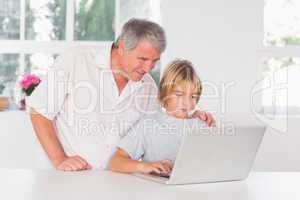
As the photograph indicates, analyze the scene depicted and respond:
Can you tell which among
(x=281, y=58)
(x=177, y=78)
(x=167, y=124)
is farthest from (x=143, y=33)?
(x=281, y=58)

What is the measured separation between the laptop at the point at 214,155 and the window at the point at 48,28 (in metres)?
2.42

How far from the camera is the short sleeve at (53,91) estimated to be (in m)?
1.95

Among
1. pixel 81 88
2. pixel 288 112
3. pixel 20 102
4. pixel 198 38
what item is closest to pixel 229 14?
pixel 198 38

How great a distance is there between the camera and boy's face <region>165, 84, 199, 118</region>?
6.09 feet

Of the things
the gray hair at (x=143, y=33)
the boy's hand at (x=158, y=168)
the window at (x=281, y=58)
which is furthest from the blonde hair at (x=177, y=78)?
the window at (x=281, y=58)

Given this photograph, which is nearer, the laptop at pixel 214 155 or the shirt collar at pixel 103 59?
the laptop at pixel 214 155

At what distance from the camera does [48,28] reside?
3.87 meters

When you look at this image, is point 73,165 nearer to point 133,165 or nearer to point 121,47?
point 133,165

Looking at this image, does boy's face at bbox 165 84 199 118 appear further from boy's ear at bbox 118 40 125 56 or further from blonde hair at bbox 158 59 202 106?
boy's ear at bbox 118 40 125 56

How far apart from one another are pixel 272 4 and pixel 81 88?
102 inches

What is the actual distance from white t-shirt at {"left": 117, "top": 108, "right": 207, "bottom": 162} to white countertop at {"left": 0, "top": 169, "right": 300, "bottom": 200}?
0.17 m

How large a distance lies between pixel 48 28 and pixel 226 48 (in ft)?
Answer: 4.63

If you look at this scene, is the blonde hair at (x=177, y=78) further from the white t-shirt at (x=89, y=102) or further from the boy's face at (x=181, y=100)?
the white t-shirt at (x=89, y=102)

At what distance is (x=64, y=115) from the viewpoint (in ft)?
6.68
